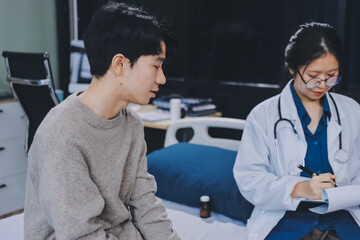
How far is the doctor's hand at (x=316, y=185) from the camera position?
1.32 meters

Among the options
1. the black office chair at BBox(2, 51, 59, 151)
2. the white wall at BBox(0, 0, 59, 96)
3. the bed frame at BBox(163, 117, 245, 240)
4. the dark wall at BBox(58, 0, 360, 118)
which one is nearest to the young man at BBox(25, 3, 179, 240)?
the bed frame at BBox(163, 117, 245, 240)

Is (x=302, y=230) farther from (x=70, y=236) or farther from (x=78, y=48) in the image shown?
(x=78, y=48)

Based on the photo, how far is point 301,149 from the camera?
1.46m

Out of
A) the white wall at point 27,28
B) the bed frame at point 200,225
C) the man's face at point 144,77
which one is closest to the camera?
the man's face at point 144,77

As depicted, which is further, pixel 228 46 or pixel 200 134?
pixel 228 46

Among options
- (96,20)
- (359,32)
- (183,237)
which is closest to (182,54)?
(359,32)

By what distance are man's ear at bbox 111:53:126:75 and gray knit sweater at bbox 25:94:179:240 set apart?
0.42 ft

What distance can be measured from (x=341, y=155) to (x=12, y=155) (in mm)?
2546

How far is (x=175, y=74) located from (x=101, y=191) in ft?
8.24

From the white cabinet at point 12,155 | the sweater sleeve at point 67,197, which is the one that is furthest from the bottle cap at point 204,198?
the white cabinet at point 12,155

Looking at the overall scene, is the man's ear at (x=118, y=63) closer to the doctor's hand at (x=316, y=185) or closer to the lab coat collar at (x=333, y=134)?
the doctor's hand at (x=316, y=185)

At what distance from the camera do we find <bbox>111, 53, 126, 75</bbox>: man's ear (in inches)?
42.0

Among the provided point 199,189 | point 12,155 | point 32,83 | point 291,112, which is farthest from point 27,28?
point 291,112

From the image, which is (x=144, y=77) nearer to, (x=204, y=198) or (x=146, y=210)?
(x=146, y=210)
